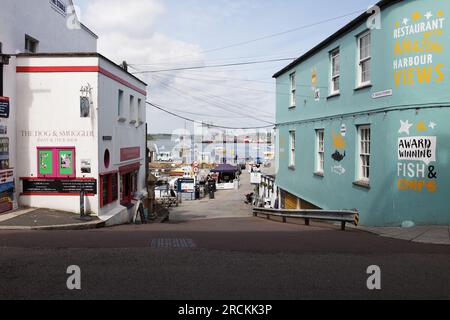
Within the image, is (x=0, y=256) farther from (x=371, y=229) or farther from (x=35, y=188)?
(x=371, y=229)

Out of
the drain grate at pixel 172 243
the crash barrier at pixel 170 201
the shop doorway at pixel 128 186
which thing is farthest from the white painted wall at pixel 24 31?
the crash barrier at pixel 170 201

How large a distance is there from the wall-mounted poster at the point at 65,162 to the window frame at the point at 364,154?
9.30 metres

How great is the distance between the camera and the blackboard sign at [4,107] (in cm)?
1401

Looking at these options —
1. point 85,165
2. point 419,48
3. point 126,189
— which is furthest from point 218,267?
point 126,189

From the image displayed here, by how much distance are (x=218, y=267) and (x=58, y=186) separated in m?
9.66

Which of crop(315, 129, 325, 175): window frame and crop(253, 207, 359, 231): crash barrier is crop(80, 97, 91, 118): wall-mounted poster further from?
crop(315, 129, 325, 175): window frame

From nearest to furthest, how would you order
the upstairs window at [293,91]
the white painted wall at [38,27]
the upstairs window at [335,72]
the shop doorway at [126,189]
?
the white painted wall at [38,27], the upstairs window at [335,72], the shop doorway at [126,189], the upstairs window at [293,91]

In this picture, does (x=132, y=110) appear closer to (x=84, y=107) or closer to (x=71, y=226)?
(x=84, y=107)

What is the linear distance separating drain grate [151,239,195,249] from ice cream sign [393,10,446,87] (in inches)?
278

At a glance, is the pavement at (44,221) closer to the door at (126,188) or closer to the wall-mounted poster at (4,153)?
the wall-mounted poster at (4,153)

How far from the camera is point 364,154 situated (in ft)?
46.2

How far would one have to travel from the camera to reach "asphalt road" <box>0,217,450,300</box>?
5.76 m

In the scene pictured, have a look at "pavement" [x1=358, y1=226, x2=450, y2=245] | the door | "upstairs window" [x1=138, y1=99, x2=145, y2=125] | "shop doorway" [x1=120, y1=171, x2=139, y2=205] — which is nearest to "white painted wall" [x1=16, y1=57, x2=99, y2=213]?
"shop doorway" [x1=120, y1=171, x2=139, y2=205]
